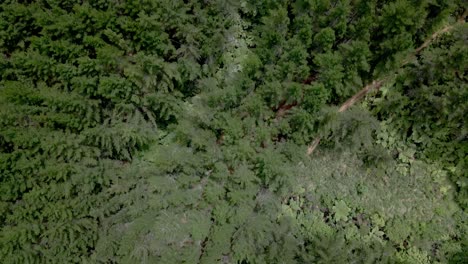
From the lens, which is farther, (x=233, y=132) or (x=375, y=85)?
(x=375, y=85)

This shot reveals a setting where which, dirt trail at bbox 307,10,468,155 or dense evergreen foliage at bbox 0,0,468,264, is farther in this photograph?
dirt trail at bbox 307,10,468,155

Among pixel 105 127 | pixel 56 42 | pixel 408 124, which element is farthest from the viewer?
pixel 408 124

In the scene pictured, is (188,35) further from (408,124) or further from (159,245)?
(408,124)

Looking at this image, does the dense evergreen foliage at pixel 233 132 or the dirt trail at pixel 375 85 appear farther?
the dirt trail at pixel 375 85

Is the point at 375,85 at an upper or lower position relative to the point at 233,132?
upper

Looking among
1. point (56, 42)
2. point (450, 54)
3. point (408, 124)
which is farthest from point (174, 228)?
point (450, 54)

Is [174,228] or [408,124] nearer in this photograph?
[174,228]

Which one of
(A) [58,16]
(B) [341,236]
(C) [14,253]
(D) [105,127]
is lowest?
(C) [14,253]

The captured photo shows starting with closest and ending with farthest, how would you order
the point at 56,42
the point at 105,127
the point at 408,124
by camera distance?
1. the point at 56,42
2. the point at 105,127
3. the point at 408,124
